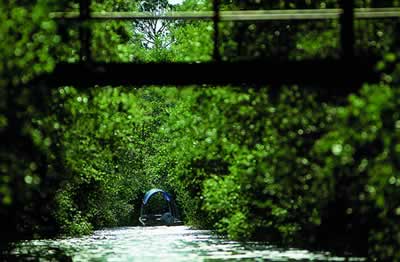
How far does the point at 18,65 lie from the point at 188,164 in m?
30.9

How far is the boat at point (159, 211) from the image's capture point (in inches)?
3559

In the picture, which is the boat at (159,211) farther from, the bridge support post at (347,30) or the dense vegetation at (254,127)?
the bridge support post at (347,30)

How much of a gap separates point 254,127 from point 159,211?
247 ft

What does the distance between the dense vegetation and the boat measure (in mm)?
46983

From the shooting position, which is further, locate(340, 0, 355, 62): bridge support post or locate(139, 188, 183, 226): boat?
locate(139, 188, 183, 226): boat

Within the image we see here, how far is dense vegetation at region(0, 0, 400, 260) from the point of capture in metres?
15.0

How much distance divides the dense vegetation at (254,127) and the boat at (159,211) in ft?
154

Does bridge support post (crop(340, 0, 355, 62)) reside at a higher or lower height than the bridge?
higher

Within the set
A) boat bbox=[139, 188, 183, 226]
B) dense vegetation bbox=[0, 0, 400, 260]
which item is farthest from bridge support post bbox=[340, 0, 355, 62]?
boat bbox=[139, 188, 183, 226]

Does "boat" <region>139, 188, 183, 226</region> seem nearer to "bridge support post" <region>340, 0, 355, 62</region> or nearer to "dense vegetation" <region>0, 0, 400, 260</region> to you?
"dense vegetation" <region>0, 0, 400, 260</region>

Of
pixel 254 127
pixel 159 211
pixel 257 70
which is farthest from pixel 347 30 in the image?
pixel 159 211

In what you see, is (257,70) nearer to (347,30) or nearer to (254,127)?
(347,30)

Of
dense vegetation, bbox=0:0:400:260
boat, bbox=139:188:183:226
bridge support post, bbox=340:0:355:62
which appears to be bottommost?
boat, bbox=139:188:183:226

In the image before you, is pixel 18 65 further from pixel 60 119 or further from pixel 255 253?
pixel 255 253
